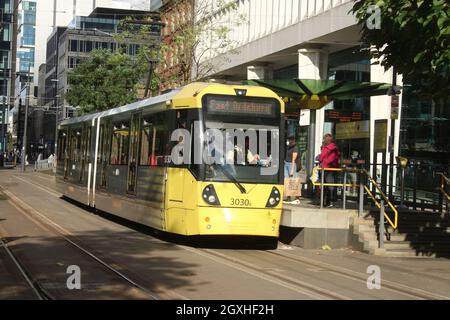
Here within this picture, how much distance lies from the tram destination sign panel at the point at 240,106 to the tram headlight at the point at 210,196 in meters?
1.53

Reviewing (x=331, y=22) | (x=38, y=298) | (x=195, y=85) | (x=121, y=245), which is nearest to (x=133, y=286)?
(x=38, y=298)

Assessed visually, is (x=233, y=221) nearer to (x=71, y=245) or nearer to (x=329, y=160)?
(x=71, y=245)

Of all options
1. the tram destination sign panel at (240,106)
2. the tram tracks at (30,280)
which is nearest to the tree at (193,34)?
the tram destination sign panel at (240,106)

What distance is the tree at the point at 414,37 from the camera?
11.6m

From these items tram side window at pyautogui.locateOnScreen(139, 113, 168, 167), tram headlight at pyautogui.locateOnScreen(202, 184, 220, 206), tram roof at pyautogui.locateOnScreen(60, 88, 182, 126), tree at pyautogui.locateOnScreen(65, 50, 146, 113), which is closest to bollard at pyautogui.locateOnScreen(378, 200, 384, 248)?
tram headlight at pyautogui.locateOnScreen(202, 184, 220, 206)

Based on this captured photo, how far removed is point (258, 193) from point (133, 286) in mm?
5216

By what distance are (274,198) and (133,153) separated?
14.2ft

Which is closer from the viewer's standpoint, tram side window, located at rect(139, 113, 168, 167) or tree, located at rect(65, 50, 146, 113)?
tram side window, located at rect(139, 113, 168, 167)

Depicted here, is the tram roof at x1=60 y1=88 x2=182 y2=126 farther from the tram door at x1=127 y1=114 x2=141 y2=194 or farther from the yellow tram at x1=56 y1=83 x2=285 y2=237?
the tram door at x1=127 y1=114 x2=141 y2=194

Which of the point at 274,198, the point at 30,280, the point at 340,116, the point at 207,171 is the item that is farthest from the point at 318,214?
the point at 340,116

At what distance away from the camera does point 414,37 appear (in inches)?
491

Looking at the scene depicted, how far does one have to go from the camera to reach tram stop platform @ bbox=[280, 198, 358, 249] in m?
15.5

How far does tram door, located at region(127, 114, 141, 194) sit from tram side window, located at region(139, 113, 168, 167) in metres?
0.45

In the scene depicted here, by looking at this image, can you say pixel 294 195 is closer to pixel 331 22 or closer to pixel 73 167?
pixel 73 167
